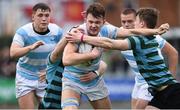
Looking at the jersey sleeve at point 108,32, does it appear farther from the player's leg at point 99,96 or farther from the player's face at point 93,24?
the player's leg at point 99,96

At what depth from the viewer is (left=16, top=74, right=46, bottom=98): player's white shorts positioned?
12.1m

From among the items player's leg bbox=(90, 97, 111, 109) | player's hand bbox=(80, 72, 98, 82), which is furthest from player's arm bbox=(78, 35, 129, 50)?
player's leg bbox=(90, 97, 111, 109)

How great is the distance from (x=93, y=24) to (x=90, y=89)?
41.6 inches

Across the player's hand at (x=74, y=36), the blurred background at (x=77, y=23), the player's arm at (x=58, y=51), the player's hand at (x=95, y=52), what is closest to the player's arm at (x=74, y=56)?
the player's hand at (x=95, y=52)

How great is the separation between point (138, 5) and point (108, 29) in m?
16.5

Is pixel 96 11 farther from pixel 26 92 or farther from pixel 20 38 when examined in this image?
pixel 26 92

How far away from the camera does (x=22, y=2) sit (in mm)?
25375

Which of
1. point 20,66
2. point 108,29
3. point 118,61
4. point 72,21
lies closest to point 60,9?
point 72,21

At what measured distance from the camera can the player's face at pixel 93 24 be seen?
995cm

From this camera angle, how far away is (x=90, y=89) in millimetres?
10469

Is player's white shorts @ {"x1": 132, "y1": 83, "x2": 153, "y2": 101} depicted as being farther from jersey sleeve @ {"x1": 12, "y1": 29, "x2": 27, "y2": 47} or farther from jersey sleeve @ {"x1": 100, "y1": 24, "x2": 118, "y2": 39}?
jersey sleeve @ {"x1": 12, "y1": 29, "x2": 27, "y2": 47}

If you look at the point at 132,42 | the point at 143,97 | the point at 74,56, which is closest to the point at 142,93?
the point at 143,97

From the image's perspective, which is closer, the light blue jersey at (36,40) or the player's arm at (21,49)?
the player's arm at (21,49)

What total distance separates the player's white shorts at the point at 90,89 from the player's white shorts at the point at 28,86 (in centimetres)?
178
